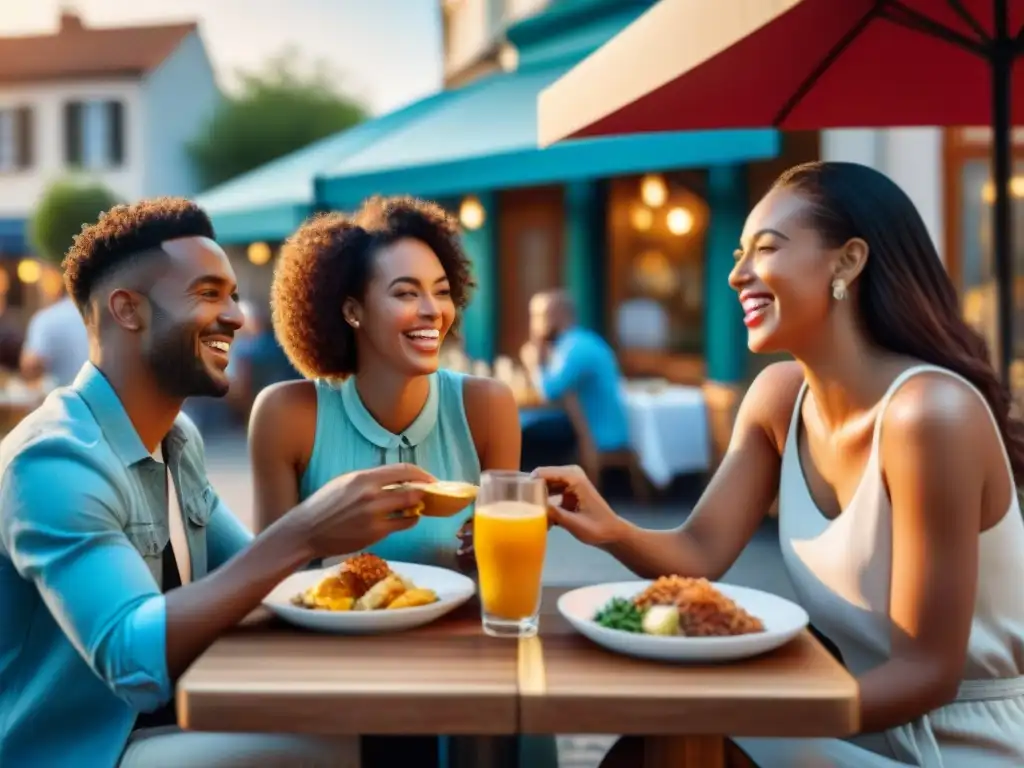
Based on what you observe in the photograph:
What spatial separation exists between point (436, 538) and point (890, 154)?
687cm

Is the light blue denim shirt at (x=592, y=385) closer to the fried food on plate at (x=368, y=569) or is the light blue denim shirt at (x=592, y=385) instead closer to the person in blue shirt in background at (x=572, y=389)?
the person in blue shirt in background at (x=572, y=389)

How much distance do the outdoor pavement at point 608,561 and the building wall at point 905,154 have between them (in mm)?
2579

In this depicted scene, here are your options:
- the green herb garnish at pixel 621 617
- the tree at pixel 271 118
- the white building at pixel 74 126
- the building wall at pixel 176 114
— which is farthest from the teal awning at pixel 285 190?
the tree at pixel 271 118

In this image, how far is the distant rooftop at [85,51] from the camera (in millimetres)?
27281

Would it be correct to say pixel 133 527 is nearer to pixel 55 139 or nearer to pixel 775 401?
pixel 775 401

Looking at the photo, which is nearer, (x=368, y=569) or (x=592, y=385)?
(x=368, y=569)

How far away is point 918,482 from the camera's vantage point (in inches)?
68.1

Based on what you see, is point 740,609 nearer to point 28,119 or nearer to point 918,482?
point 918,482

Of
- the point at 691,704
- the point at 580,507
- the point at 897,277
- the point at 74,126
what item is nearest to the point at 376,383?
the point at 580,507

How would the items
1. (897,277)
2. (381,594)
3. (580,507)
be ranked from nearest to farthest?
(381,594) < (897,277) < (580,507)

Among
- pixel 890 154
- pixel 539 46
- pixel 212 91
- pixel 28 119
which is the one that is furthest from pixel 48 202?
pixel 890 154

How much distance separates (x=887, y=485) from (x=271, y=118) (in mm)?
32473

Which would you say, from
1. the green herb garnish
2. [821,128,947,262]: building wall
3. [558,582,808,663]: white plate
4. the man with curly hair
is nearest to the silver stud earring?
[558,582,808,663]: white plate

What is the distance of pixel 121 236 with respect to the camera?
1.91 metres
